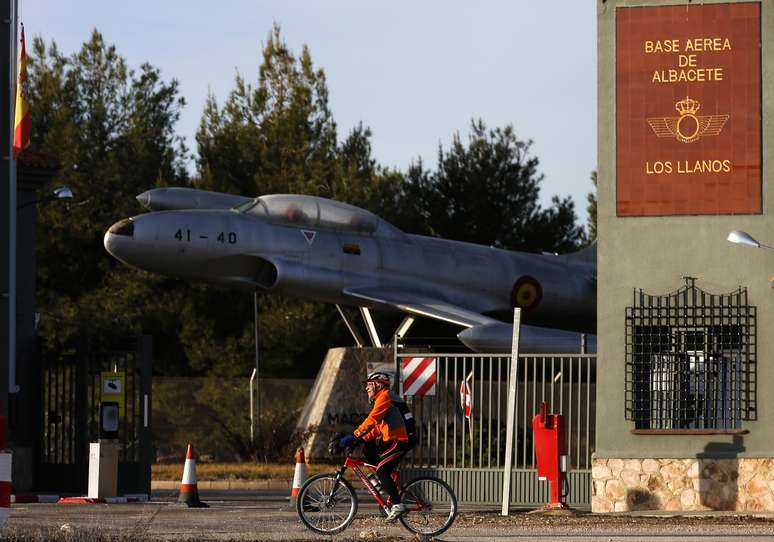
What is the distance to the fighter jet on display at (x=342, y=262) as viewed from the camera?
32.9 metres

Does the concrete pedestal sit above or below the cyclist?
below

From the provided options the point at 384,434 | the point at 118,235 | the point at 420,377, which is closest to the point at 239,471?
the point at 118,235

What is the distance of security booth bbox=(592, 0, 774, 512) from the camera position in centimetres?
1900

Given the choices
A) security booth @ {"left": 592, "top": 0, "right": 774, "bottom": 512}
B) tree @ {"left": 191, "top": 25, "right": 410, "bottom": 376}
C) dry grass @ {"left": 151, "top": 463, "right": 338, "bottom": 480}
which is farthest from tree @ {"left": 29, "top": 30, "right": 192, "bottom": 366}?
security booth @ {"left": 592, "top": 0, "right": 774, "bottom": 512}

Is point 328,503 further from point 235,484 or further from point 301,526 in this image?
point 235,484

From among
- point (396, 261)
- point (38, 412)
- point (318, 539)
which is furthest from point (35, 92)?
point (318, 539)

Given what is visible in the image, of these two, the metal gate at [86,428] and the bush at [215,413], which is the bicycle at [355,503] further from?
the bush at [215,413]

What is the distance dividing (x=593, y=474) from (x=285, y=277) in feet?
50.8

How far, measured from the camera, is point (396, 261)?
117 ft

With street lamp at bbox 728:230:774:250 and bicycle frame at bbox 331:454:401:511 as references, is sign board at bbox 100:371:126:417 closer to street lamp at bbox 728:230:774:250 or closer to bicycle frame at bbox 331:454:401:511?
bicycle frame at bbox 331:454:401:511

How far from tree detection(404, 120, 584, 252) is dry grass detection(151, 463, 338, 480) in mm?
23531

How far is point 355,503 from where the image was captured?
47.7 ft

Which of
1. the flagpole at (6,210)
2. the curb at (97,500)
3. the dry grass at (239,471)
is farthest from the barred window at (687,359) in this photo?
the dry grass at (239,471)

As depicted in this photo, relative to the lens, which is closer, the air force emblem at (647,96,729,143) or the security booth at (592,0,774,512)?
the security booth at (592,0,774,512)
